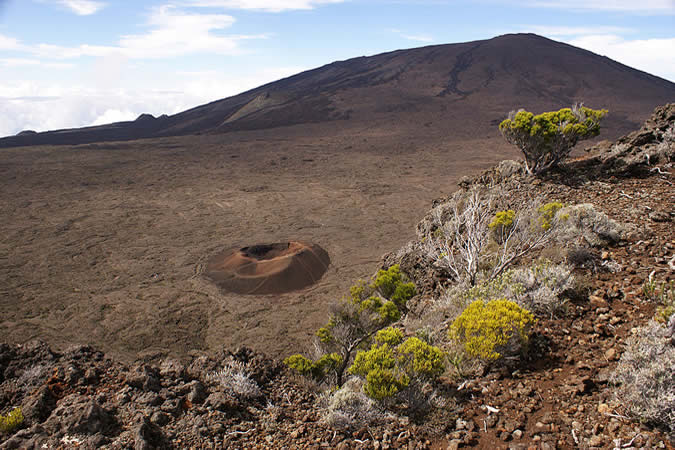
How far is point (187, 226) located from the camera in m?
17.8

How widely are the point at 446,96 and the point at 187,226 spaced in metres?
44.1

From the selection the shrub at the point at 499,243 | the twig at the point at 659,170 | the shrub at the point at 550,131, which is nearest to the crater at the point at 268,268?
the shrub at the point at 499,243

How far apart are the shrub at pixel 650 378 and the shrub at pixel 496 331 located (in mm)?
848

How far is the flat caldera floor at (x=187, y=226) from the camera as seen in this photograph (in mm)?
10234

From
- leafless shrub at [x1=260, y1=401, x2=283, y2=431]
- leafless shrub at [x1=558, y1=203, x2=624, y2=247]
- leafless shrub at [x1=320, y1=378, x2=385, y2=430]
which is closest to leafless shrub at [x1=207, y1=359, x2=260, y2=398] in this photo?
leafless shrub at [x1=260, y1=401, x2=283, y2=431]

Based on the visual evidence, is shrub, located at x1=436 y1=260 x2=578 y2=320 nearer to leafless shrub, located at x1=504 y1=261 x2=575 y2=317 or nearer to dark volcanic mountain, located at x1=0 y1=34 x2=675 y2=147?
leafless shrub, located at x1=504 y1=261 x2=575 y2=317

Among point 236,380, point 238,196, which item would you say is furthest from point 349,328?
point 238,196

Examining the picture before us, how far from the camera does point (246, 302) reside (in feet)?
37.8

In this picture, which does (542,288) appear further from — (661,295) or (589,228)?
(589,228)

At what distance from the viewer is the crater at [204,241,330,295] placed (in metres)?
12.4

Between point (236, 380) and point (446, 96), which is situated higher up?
point (446, 96)

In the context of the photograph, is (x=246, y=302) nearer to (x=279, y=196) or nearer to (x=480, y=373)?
(x=480, y=373)

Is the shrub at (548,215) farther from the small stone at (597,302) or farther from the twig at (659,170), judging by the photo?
the twig at (659,170)

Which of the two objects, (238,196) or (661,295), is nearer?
(661,295)
